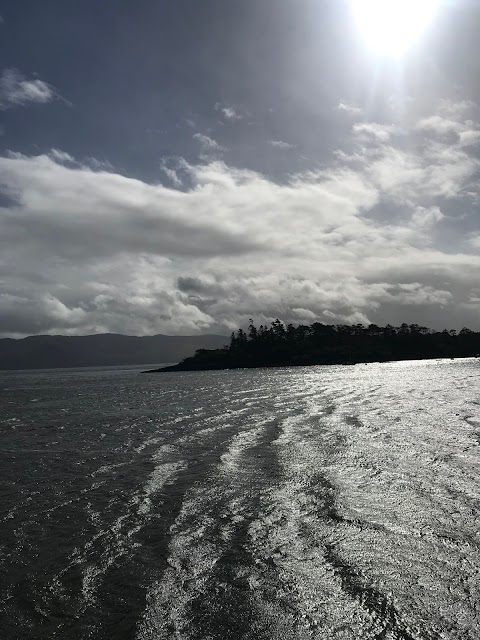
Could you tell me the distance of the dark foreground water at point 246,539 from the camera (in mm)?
9469

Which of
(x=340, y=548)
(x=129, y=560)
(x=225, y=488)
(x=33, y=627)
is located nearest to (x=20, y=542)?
(x=129, y=560)

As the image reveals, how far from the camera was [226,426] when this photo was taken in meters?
38.6

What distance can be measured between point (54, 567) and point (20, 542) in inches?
113

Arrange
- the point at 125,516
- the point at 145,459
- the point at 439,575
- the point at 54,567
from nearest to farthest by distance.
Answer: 1. the point at 439,575
2. the point at 54,567
3. the point at 125,516
4. the point at 145,459

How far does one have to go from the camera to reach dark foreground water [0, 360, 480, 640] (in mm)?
9469

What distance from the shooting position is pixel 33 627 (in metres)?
9.63

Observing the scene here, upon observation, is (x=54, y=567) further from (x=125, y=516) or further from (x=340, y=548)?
(x=340, y=548)

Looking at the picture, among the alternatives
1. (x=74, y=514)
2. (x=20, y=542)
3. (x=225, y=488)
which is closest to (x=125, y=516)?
(x=74, y=514)

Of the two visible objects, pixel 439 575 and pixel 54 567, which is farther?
pixel 54 567

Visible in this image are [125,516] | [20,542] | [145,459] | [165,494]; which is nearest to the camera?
[20,542]

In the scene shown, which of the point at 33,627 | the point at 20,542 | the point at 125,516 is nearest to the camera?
the point at 33,627

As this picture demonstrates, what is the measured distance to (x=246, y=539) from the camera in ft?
45.5

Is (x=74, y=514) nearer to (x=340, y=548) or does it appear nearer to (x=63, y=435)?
(x=340, y=548)

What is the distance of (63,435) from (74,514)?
897 inches
